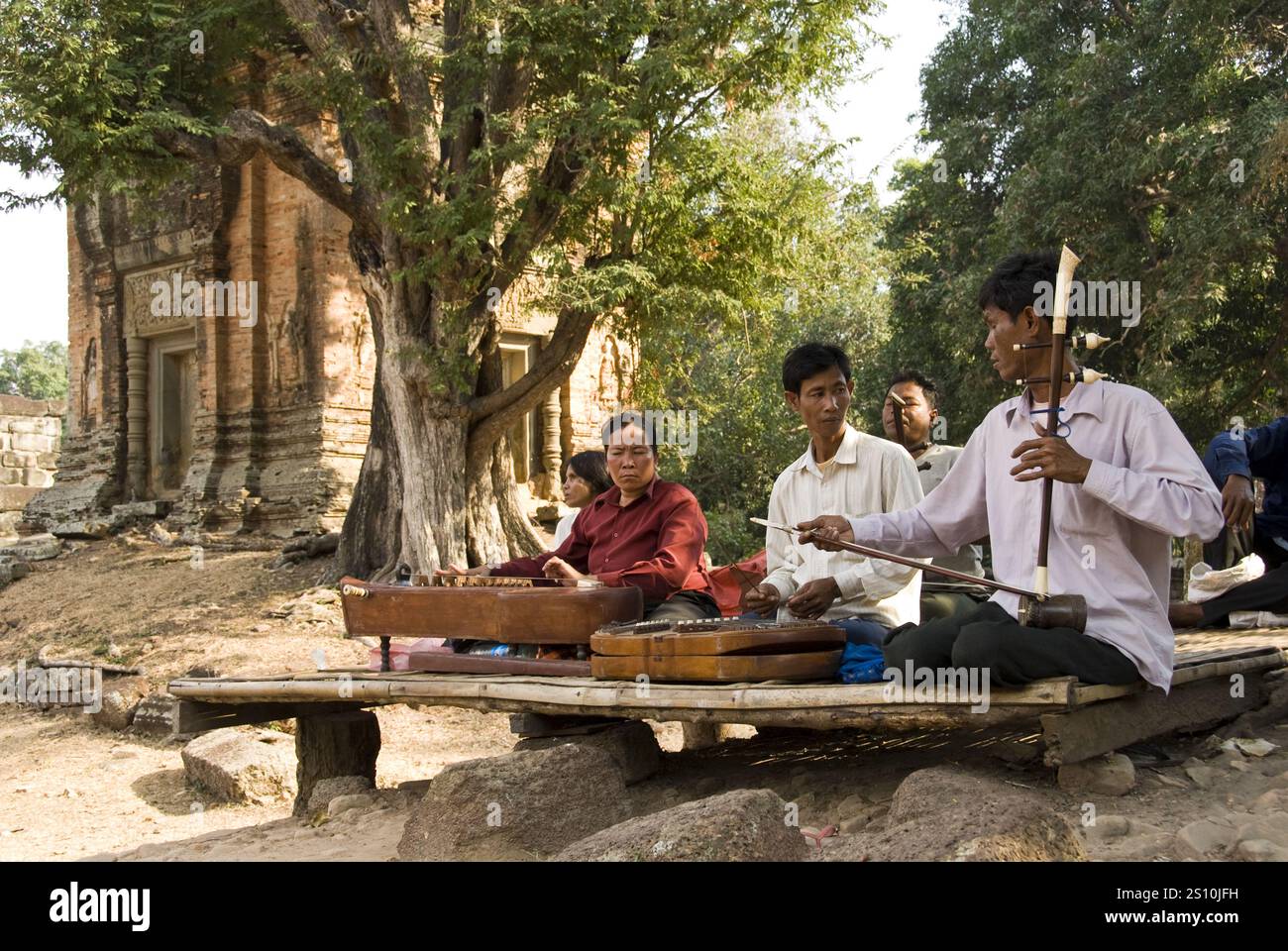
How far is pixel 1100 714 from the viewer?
3768 mm

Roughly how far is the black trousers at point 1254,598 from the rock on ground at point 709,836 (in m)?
4.38

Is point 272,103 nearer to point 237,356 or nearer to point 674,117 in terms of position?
point 237,356

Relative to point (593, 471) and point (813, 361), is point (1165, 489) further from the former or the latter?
point (593, 471)

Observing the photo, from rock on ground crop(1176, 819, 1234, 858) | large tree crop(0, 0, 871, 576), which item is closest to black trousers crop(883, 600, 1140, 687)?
rock on ground crop(1176, 819, 1234, 858)

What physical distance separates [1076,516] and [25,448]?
1831cm

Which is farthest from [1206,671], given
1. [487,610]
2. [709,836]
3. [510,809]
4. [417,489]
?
[417,489]

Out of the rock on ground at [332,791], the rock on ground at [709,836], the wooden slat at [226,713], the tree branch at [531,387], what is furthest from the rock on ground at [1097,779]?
the tree branch at [531,387]

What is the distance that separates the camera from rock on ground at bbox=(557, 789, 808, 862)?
3.17m

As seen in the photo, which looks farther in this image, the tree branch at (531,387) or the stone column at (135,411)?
the stone column at (135,411)

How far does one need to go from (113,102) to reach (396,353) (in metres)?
3.50

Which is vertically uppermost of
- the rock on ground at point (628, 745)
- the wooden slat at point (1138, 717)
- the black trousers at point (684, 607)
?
the black trousers at point (684, 607)

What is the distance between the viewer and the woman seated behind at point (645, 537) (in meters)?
5.30

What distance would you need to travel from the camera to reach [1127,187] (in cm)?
1475

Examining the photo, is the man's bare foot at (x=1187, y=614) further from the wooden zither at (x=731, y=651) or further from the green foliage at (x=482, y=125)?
the green foliage at (x=482, y=125)
